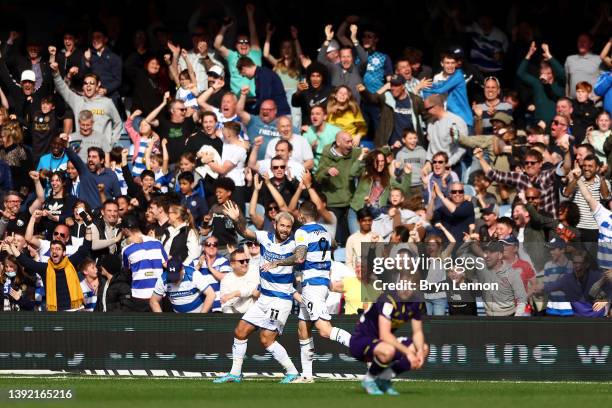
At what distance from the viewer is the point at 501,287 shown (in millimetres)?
18469

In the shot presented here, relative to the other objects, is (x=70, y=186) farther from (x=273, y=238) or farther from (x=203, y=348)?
(x=273, y=238)

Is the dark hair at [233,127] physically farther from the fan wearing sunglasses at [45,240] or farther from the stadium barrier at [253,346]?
the stadium barrier at [253,346]

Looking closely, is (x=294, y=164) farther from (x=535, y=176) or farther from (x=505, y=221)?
(x=505, y=221)

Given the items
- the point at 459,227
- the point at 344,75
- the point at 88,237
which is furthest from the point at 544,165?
the point at 88,237

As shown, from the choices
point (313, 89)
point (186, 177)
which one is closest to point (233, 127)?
point (186, 177)

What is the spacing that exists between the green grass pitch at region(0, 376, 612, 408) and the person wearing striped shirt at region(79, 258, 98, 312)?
5.82ft

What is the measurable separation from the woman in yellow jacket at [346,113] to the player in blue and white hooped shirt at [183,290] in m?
4.59

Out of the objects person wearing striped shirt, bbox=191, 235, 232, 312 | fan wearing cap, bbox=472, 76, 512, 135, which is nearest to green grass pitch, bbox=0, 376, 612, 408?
person wearing striped shirt, bbox=191, 235, 232, 312

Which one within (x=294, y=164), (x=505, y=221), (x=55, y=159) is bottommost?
(x=505, y=221)

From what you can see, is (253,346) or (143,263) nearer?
(253,346)

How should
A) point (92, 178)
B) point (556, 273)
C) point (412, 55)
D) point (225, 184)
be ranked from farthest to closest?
point (412, 55), point (92, 178), point (225, 184), point (556, 273)

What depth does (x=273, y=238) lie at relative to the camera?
16.5 metres

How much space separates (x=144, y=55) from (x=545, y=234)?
802cm

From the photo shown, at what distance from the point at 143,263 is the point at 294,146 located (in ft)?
12.8
